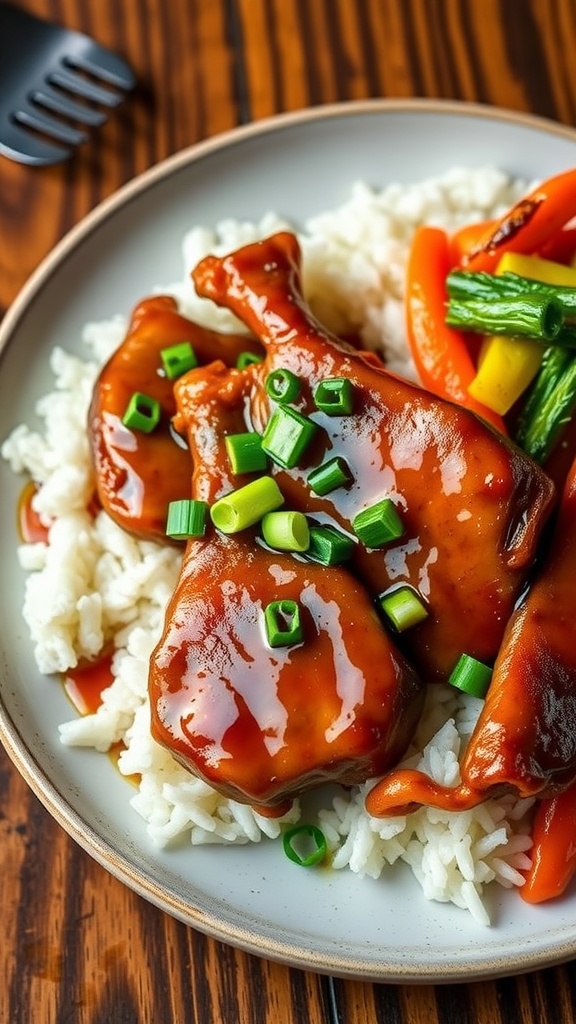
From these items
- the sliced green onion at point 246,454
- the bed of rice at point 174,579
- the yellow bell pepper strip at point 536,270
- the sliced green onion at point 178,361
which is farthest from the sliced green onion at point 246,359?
the yellow bell pepper strip at point 536,270

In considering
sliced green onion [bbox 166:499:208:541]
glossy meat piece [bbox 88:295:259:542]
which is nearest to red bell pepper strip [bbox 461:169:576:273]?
glossy meat piece [bbox 88:295:259:542]

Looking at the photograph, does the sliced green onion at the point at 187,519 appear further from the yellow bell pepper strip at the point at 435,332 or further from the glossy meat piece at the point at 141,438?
the yellow bell pepper strip at the point at 435,332

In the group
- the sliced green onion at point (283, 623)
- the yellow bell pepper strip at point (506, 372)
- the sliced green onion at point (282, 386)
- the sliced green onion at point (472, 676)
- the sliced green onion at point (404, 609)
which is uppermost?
the sliced green onion at point (282, 386)

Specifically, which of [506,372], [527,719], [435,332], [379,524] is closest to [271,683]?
[379,524]

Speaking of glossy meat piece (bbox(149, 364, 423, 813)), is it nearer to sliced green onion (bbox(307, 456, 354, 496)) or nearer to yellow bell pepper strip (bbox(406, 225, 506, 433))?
sliced green onion (bbox(307, 456, 354, 496))

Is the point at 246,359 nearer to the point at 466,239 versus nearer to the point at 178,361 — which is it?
the point at 178,361

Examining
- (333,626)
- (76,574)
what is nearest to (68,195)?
(76,574)
